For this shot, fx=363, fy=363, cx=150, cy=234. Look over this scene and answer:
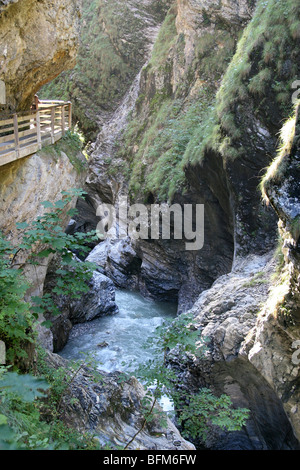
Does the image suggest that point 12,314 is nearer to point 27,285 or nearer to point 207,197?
point 27,285

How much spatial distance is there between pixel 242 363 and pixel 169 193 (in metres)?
9.03

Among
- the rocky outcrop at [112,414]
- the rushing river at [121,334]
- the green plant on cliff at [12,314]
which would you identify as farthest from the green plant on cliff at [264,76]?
the green plant on cliff at [12,314]

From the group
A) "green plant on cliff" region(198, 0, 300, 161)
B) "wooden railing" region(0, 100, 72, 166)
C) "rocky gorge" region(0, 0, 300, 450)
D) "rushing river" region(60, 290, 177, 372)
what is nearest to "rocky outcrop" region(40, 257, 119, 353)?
"rocky gorge" region(0, 0, 300, 450)

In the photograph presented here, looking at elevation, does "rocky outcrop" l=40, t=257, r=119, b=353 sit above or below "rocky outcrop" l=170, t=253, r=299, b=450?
below

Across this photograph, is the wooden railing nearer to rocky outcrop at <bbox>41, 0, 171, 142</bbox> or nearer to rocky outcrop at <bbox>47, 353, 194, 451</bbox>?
rocky outcrop at <bbox>47, 353, 194, 451</bbox>

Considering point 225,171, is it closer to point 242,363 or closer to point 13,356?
point 242,363

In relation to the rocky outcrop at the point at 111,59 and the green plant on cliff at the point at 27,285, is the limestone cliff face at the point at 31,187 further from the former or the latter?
the rocky outcrop at the point at 111,59

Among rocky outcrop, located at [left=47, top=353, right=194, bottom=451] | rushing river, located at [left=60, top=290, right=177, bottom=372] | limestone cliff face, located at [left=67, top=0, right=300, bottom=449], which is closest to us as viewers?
rocky outcrop, located at [left=47, top=353, right=194, bottom=451]

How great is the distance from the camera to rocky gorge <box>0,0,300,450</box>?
20.7 ft

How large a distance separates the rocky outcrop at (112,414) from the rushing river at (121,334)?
3597 mm

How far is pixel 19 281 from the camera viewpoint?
5512 millimetres

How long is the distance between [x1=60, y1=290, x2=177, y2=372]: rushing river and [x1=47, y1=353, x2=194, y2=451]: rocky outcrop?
11.8 feet

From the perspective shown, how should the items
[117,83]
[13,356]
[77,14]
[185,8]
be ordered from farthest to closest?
[117,83], [185,8], [77,14], [13,356]
